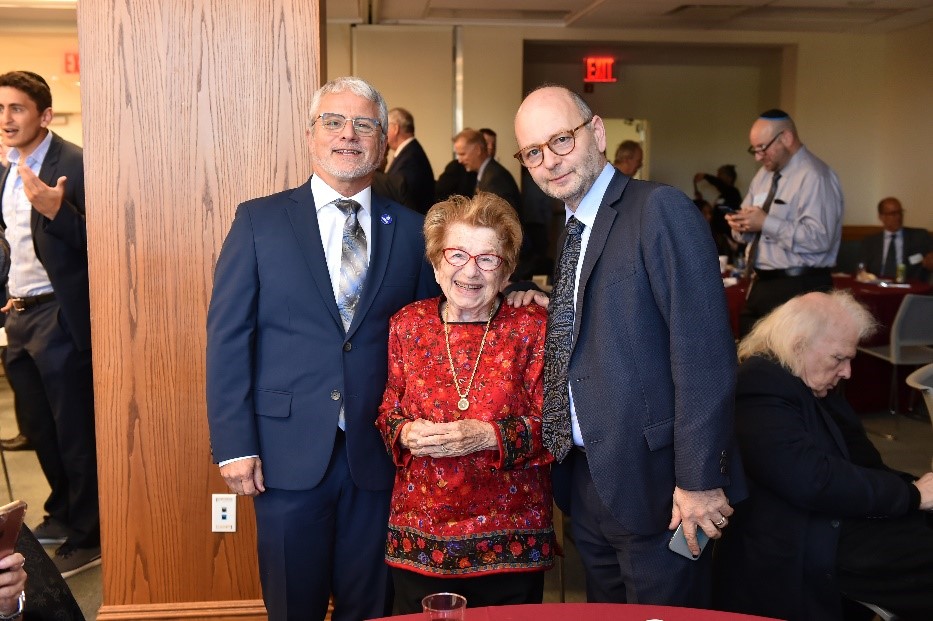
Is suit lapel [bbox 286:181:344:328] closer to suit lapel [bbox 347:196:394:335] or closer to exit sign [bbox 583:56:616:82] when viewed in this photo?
suit lapel [bbox 347:196:394:335]

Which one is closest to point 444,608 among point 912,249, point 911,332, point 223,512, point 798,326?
point 798,326

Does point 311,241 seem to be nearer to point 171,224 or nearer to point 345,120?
point 345,120

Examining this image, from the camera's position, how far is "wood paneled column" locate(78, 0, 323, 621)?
301cm

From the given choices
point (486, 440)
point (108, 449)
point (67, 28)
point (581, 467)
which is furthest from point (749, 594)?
point (67, 28)

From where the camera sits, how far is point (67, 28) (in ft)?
32.6

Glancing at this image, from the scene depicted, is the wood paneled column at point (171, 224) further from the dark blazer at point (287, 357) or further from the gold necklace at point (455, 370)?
the gold necklace at point (455, 370)

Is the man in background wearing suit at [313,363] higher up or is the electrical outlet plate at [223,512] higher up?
the man in background wearing suit at [313,363]

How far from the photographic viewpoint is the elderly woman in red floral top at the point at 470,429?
2.32 m

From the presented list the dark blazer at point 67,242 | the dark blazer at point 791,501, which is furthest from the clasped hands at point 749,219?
the dark blazer at point 67,242

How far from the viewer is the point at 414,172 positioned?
6547 mm

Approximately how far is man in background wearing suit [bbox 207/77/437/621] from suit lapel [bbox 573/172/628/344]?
0.62m

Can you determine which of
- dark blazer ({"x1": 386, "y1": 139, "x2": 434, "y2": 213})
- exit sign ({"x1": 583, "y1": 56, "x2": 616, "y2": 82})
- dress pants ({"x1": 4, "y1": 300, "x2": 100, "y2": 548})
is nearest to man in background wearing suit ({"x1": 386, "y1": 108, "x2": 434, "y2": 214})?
dark blazer ({"x1": 386, "y1": 139, "x2": 434, "y2": 213})

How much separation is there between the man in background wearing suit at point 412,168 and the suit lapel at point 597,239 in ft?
14.0

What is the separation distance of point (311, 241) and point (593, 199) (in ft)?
2.55
